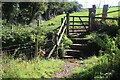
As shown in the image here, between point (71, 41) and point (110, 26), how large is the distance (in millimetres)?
2385

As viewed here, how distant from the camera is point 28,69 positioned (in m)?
9.62

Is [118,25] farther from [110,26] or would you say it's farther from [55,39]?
[55,39]

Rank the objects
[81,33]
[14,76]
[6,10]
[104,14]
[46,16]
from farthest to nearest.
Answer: [46,16]
[6,10]
[104,14]
[81,33]
[14,76]

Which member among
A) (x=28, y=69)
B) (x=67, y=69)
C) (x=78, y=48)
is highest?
(x=28, y=69)

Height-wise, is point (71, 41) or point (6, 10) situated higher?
point (6, 10)

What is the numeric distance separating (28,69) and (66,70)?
1.97 meters

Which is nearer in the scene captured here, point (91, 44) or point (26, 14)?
point (91, 44)

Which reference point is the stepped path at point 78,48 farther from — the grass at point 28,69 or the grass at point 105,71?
the grass at point 105,71

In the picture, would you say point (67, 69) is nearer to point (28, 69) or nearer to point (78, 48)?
point (28, 69)

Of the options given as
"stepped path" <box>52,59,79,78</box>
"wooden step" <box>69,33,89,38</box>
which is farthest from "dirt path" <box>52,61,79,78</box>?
"wooden step" <box>69,33,89,38</box>

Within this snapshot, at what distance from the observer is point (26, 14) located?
28.2 m

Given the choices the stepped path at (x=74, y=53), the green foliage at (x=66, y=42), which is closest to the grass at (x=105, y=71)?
the stepped path at (x=74, y=53)

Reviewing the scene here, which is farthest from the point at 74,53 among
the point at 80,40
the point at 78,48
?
the point at 80,40

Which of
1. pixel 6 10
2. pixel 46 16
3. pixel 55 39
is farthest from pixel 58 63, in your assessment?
pixel 46 16
